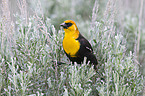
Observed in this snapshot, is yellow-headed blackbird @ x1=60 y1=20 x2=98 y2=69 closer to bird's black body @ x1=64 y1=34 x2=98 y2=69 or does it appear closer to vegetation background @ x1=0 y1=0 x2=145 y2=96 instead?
bird's black body @ x1=64 y1=34 x2=98 y2=69

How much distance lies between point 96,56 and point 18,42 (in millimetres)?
1099

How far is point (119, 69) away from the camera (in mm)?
2283

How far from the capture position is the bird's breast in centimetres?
254

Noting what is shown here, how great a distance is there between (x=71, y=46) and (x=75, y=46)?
6cm

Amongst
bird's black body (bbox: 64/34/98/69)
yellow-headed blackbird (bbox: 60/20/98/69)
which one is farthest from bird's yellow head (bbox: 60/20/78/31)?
bird's black body (bbox: 64/34/98/69)

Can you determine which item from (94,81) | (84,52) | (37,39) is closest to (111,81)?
(94,81)

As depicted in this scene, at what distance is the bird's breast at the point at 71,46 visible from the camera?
8.34 ft

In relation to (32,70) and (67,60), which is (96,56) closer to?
(67,60)

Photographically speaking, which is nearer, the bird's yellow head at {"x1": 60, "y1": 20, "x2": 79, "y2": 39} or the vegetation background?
the vegetation background

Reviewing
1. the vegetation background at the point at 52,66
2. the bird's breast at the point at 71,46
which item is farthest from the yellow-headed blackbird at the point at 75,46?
the vegetation background at the point at 52,66

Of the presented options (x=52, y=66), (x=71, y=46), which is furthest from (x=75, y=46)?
(x=52, y=66)

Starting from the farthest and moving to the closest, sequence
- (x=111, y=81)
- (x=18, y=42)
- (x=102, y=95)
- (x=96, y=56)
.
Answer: (x=96, y=56) < (x=18, y=42) < (x=111, y=81) < (x=102, y=95)

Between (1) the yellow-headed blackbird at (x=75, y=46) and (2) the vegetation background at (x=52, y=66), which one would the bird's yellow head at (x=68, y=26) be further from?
(2) the vegetation background at (x=52, y=66)

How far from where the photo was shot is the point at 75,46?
2572 millimetres
